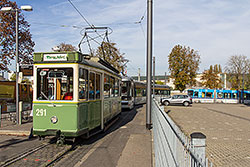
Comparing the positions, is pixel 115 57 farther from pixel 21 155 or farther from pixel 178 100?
pixel 21 155

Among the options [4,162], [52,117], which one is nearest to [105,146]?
[52,117]

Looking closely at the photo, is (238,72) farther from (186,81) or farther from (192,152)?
(192,152)

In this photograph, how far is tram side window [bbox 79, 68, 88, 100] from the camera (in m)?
7.66

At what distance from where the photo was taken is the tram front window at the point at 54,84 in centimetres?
755

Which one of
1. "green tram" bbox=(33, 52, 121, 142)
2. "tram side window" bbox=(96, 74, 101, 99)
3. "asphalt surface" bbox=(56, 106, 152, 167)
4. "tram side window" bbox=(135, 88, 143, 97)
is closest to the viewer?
"asphalt surface" bbox=(56, 106, 152, 167)

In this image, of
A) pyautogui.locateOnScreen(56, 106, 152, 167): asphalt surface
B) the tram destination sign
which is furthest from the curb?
the tram destination sign

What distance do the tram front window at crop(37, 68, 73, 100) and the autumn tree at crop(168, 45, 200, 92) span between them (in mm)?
38744

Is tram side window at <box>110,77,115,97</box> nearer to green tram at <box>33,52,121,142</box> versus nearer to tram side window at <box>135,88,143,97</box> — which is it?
green tram at <box>33,52,121,142</box>

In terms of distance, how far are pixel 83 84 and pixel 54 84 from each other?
0.90 m

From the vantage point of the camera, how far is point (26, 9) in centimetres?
1160

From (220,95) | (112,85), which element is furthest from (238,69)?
(112,85)

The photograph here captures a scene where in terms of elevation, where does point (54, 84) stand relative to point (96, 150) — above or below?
above

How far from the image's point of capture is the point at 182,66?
45438 millimetres

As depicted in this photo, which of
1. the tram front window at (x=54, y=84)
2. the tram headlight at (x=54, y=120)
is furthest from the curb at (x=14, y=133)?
the tram headlight at (x=54, y=120)
